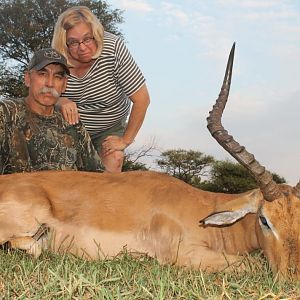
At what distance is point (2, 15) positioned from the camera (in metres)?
23.6

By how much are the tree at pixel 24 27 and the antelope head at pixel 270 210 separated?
1837 cm

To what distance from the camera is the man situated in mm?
6449

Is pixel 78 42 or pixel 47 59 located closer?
pixel 47 59

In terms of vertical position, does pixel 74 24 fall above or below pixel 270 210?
above

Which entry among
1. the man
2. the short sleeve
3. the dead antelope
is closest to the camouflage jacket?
the man

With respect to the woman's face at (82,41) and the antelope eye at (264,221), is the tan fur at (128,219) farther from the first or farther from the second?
the woman's face at (82,41)

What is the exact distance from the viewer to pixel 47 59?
21.0 feet

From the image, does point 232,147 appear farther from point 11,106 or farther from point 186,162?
point 186,162

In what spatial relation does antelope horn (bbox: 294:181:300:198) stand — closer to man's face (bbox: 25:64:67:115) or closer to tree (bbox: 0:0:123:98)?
man's face (bbox: 25:64:67:115)

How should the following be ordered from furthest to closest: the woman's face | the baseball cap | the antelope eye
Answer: the woman's face
the baseball cap
the antelope eye

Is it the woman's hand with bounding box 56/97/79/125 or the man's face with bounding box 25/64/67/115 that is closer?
the man's face with bounding box 25/64/67/115

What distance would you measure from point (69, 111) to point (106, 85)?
49 centimetres

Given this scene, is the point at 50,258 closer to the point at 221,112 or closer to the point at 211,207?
the point at 211,207

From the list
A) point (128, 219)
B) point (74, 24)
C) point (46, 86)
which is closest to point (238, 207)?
point (128, 219)
